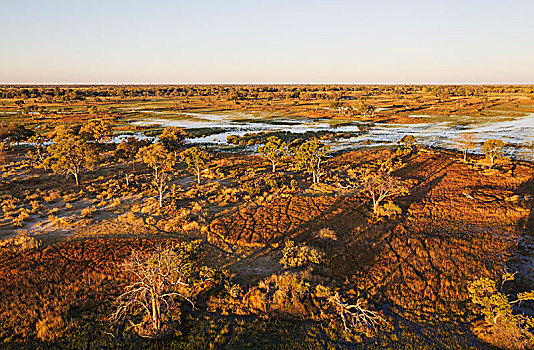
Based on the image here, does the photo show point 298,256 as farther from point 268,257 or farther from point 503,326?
point 503,326

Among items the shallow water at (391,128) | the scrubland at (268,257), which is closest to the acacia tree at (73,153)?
the scrubland at (268,257)

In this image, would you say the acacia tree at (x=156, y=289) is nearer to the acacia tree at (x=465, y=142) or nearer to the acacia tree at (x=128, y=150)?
the acacia tree at (x=128, y=150)

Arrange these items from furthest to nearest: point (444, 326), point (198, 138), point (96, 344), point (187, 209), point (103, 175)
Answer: point (198, 138) → point (103, 175) → point (187, 209) → point (444, 326) → point (96, 344)

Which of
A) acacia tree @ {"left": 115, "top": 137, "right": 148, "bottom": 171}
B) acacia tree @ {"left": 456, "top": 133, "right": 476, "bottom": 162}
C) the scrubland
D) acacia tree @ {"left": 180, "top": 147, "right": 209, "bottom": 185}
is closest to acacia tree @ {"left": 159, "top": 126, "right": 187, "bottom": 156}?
acacia tree @ {"left": 115, "top": 137, "right": 148, "bottom": 171}

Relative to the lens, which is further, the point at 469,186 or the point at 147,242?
the point at 469,186

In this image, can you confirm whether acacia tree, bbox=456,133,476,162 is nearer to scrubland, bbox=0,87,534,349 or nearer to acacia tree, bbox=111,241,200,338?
scrubland, bbox=0,87,534,349

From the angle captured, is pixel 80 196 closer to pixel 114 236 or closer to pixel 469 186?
pixel 114 236

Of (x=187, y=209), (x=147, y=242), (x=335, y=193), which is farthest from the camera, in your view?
(x=335, y=193)

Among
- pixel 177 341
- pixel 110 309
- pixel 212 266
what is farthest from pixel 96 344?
pixel 212 266
